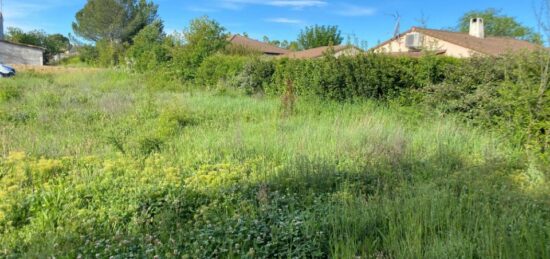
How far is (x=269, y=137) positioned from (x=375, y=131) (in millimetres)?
1786

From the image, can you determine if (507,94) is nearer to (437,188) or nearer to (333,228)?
(437,188)

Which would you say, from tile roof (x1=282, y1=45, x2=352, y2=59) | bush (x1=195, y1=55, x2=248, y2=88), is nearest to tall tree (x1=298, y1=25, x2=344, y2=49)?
tile roof (x1=282, y1=45, x2=352, y2=59)

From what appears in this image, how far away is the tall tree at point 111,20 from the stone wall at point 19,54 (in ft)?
43.3

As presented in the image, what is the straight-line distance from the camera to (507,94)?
5949 mm

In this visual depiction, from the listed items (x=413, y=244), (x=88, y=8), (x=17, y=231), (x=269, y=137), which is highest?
(x=88, y=8)

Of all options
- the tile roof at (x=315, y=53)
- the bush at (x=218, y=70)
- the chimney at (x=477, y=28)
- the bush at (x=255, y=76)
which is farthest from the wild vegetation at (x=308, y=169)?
the chimney at (x=477, y=28)

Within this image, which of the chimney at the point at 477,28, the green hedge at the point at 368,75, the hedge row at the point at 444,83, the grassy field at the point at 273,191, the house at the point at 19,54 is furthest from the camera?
the house at the point at 19,54

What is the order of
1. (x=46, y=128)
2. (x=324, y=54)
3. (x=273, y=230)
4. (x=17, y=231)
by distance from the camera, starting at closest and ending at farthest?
(x=273, y=230) → (x=17, y=231) → (x=46, y=128) → (x=324, y=54)

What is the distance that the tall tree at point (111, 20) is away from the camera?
168 feet

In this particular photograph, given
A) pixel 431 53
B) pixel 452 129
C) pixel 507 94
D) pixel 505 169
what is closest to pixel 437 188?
pixel 505 169

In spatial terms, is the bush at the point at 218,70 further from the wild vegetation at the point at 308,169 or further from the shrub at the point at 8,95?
the shrub at the point at 8,95

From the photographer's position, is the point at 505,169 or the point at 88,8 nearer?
the point at 505,169

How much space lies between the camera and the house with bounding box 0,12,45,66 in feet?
119

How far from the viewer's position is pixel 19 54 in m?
37.0
